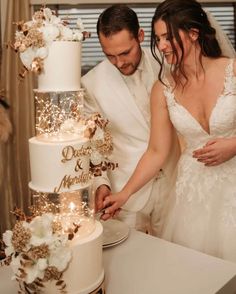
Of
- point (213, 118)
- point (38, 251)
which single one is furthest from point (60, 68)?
point (213, 118)

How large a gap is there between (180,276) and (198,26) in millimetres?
909

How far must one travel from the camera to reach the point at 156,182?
2.10 metres

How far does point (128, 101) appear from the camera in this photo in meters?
2.00

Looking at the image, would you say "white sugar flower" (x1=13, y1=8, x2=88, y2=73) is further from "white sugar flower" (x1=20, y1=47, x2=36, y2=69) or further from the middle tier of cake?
the middle tier of cake

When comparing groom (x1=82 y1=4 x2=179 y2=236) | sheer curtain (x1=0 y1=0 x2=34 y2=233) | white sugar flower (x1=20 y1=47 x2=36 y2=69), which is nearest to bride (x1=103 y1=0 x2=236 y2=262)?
groom (x1=82 y1=4 x2=179 y2=236)

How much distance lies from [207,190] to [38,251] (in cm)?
87

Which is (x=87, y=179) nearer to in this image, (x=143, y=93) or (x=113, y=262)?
(x=113, y=262)

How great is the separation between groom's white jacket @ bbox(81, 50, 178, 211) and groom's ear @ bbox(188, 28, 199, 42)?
440mm

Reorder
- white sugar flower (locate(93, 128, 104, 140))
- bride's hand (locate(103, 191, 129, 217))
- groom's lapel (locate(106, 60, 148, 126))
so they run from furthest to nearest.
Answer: groom's lapel (locate(106, 60, 148, 126)) < bride's hand (locate(103, 191, 129, 217)) < white sugar flower (locate(93, 128, 104, 140))

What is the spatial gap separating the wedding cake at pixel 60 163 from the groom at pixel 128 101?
61 centimetres

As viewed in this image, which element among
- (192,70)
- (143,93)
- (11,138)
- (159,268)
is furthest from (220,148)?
(11,138)

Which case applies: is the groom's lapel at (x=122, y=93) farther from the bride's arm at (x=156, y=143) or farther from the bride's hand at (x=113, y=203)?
the bride's hand at (x=113, y=203)

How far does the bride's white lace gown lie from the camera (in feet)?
5.31

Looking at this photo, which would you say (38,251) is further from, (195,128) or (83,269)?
(195,128)
